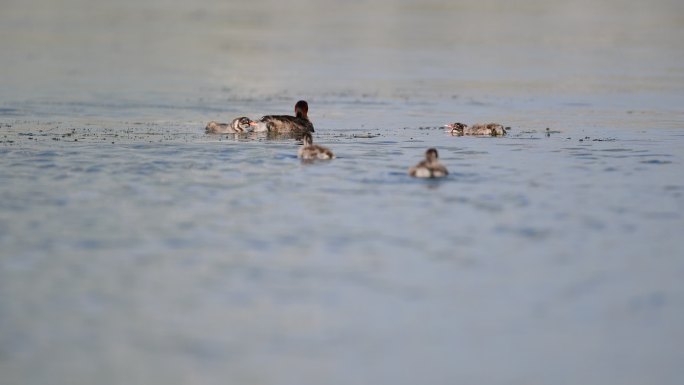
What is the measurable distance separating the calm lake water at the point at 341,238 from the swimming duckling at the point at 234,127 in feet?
0.95

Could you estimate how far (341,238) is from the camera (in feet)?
43.7

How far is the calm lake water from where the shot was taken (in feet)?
31.4

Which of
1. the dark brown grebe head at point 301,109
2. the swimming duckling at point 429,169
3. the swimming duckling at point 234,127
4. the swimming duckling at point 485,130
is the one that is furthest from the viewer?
the dark brown grebe head at point 301,109

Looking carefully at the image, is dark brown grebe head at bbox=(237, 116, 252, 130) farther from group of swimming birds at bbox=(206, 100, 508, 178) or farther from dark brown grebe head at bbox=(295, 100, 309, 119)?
dark brown grebe head at bbox=(295, 100, 309, 119)

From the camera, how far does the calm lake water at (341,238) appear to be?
9.58 m

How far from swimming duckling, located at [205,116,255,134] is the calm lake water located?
0.95ft

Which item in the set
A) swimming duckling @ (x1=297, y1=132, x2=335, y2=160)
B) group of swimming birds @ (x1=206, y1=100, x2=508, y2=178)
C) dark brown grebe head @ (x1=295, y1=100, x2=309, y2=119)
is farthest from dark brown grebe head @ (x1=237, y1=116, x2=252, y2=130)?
swimming duckling @ (x1=297, y1=132, x2=335, y2=160)

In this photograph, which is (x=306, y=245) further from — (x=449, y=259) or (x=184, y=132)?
(x=184, y=132)

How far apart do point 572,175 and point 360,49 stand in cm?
2784

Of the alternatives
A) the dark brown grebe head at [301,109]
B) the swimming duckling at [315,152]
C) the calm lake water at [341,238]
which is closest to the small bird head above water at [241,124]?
the calm lake water at [341,238]

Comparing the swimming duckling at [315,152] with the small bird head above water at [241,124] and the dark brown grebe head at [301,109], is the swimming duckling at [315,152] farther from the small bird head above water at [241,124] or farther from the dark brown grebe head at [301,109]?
the dark brown grebe head at [301,109]

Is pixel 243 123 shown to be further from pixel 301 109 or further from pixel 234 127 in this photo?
pixel 301 109

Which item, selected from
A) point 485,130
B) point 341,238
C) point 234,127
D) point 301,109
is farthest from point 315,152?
point 341,238

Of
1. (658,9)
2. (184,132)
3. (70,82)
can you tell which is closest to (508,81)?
(70,82)
